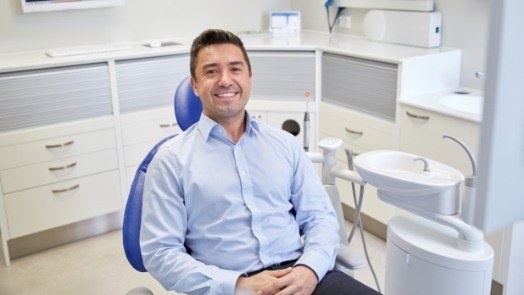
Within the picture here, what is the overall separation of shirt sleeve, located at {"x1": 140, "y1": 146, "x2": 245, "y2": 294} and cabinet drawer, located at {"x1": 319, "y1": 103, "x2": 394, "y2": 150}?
154cm

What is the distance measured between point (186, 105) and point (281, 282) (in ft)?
2.36

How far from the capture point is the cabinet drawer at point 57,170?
2.87 meters

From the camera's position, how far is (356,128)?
3068 mm

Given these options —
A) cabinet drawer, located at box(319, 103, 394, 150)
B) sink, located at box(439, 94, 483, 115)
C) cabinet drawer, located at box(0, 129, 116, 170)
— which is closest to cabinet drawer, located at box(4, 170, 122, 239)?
cabinet drawer, located at box(0, 129, 116, 170)

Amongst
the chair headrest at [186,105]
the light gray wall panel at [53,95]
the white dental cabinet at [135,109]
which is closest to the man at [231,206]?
the chair headrest at [186,105]

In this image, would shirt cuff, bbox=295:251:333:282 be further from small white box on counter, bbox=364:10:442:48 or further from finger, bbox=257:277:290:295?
small white box on counter, bbox=364:10:442:48

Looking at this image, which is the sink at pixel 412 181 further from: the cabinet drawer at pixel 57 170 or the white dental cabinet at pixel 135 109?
the cabinet drawer at pixel 57 170

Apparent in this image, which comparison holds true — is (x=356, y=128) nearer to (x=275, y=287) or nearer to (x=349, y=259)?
(x=349, y=259)

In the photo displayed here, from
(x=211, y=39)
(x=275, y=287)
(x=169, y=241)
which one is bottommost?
(x=275, y=287)

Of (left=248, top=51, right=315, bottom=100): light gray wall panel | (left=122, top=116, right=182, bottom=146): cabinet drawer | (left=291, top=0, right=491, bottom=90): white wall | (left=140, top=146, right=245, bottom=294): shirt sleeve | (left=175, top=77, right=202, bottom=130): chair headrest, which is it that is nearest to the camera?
(left=140, top=146, right=245, bottom=294): shirt sleeve

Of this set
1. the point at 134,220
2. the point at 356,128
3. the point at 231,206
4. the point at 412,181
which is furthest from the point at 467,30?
the point at 134,220

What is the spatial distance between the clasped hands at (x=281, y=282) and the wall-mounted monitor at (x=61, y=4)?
7.43ft

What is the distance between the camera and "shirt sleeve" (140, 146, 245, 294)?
5.01 ft

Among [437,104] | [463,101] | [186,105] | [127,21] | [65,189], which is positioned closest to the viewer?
[186,105]
